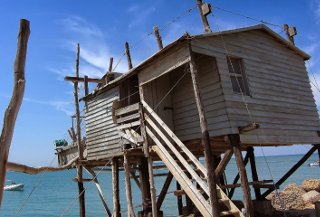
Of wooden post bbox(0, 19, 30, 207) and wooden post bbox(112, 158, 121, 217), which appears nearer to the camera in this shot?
wooden post bbox(0, 19, 30, 207)

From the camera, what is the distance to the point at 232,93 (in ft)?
36.1

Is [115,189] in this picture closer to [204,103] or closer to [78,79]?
[204,103]

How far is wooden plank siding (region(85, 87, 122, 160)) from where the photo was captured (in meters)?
14.0

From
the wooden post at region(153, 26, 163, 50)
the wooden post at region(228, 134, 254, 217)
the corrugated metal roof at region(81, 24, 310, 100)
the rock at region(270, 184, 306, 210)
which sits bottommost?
the rock at region(270, 184, 306, 210)

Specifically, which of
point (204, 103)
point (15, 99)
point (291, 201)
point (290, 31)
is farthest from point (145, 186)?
point (291, 201)

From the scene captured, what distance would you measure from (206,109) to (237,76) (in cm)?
176

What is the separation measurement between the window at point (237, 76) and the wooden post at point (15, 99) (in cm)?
842

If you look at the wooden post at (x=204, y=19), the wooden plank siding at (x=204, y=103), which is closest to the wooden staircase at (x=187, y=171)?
the wooden plank siding at (x=204, y=103)

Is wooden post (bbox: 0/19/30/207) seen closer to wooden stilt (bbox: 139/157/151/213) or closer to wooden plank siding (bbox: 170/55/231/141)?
wooden plank siding (bbox: 170/55/231/141)

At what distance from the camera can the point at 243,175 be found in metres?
9.82

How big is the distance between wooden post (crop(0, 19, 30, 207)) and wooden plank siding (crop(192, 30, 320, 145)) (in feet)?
22.9

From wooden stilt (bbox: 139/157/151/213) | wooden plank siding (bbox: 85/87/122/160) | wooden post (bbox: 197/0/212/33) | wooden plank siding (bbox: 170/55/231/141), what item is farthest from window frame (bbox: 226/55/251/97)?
wooden stilt (bbox: 139/157/151/213)

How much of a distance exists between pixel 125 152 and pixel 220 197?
189 inches

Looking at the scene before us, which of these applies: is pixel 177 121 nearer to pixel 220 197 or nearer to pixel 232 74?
pixel 232 74
